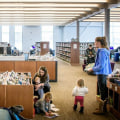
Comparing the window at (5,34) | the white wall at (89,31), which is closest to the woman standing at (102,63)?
the white wall at (89,31)

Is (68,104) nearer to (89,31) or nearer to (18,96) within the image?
(18,96)

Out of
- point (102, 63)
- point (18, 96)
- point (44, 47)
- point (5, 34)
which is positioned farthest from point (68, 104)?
point (5, 34)

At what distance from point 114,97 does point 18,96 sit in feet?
6.46

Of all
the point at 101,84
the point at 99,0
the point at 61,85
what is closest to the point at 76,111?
the point at 101,84

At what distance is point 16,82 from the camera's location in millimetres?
5246

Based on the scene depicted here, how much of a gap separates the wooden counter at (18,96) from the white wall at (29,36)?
2305cm

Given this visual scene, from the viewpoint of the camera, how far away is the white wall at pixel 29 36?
27.8 metres

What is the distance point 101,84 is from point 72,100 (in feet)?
4.99

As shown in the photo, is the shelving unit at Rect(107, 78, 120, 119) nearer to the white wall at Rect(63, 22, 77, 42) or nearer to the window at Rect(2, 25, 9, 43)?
the white wall at Rect(63, 22, 77, 42)

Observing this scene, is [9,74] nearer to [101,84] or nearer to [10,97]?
[10,97]

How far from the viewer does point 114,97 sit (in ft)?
17.8

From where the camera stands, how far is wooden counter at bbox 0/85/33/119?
4.96 m

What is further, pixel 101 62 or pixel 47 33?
pixel 47 33

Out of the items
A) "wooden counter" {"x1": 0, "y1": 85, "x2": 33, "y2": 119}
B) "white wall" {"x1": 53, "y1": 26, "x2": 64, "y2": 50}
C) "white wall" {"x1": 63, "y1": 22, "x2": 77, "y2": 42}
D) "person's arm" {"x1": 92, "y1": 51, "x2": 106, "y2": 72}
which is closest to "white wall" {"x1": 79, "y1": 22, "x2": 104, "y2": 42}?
"white wall" {"x1": 63, "y1": 22, "x2": 77, "y2": 42}
